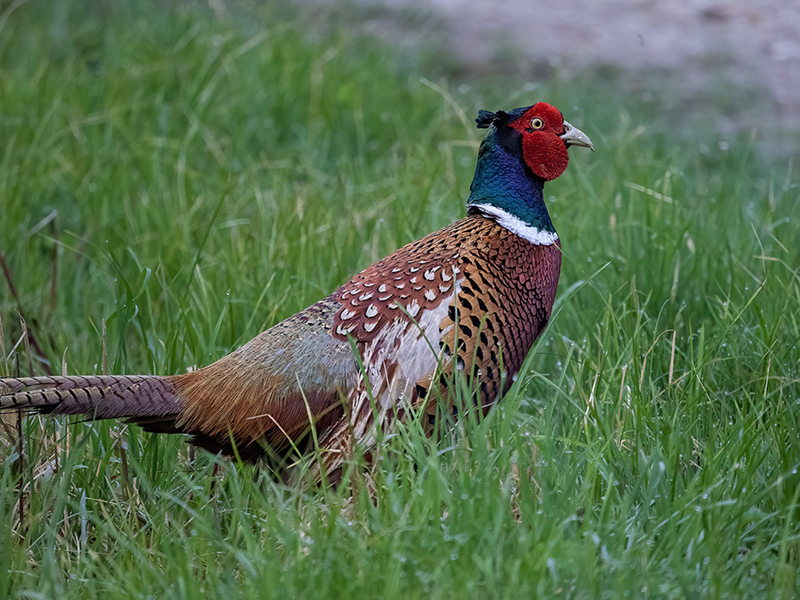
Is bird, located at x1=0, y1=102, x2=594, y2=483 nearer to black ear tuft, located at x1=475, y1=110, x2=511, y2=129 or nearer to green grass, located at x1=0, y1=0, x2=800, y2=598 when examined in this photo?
green grass, located at x1=0, y1=0, x2=800, y2=598

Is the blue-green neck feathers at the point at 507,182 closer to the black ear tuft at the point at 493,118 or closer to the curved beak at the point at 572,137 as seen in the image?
the black ear tuft at the point at 493,118

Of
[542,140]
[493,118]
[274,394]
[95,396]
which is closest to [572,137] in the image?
[542,140]

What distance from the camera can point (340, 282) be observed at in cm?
340

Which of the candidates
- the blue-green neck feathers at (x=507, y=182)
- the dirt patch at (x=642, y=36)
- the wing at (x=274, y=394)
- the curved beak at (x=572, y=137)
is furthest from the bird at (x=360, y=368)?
the dirt patch at (x=642, y=36)

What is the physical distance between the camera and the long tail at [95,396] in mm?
2260

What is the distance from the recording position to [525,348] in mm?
2598

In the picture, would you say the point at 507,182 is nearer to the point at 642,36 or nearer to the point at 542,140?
the point at 542,140

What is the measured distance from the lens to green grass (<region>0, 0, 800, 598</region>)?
197 cm

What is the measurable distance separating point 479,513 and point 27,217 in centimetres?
283

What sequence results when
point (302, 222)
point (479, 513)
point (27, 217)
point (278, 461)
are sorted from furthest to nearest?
point (27, 217), point (302, 222), point (278, 461), point (479, 513)

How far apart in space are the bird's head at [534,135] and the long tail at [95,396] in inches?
43.7

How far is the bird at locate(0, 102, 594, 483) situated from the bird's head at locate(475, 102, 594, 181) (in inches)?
9.9

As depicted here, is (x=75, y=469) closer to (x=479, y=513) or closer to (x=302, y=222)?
(x=479, y=513)

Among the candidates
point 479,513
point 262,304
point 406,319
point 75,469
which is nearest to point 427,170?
point 262,304
